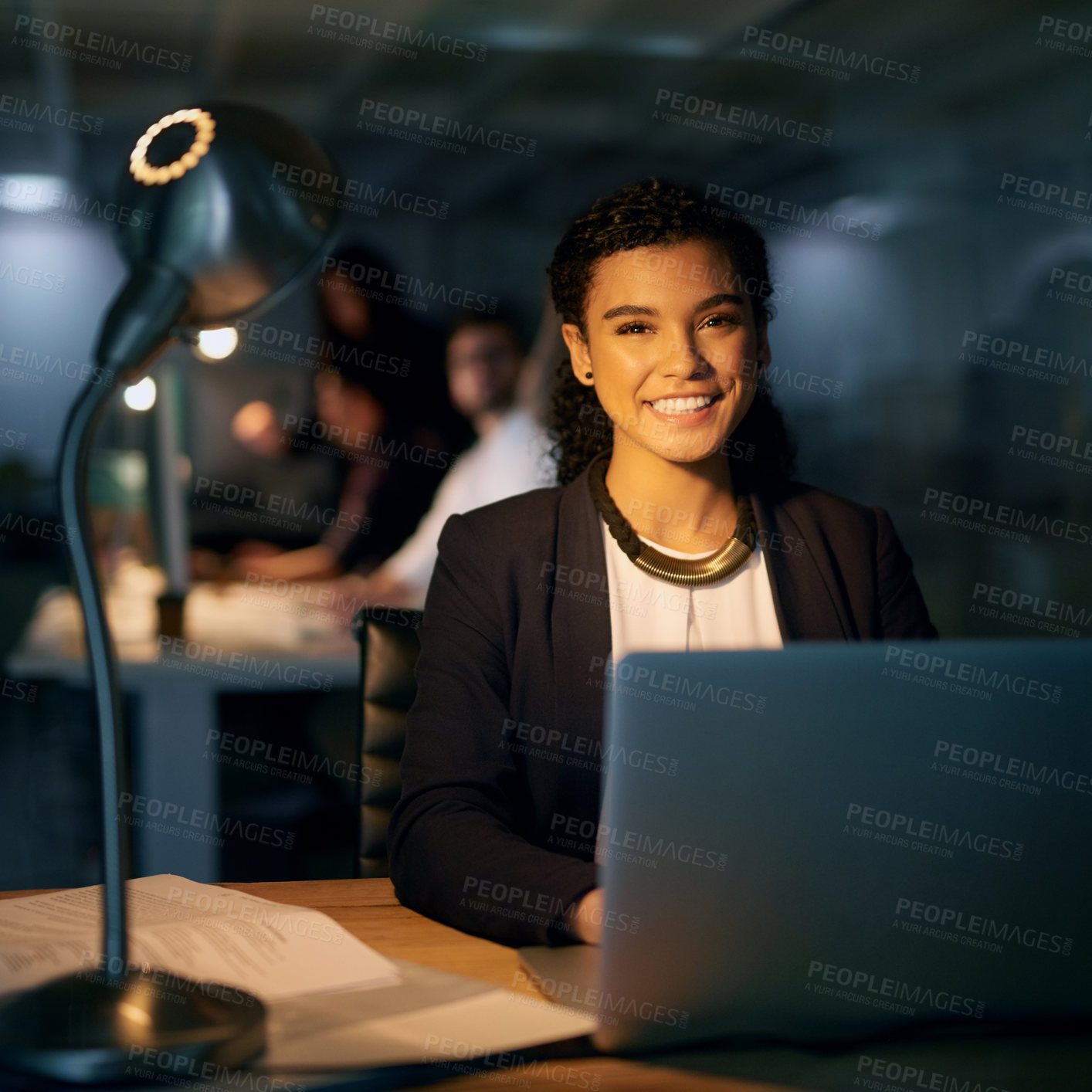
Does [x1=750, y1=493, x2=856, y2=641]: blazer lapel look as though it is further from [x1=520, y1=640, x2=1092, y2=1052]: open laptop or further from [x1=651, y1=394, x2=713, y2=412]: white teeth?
[x1=520, y1=640, x2=1092, y2=1052]: open laptop

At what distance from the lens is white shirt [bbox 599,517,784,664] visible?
1475 mm

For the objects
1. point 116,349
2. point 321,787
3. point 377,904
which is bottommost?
point 321,787

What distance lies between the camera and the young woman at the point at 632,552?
4.56 feet

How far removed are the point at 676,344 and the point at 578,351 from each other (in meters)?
0.20

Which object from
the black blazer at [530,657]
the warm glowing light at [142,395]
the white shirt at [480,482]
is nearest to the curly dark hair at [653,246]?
the black blazer at [530,657]

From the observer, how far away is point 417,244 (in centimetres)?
840

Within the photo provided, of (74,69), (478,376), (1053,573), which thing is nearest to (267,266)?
(478,376)

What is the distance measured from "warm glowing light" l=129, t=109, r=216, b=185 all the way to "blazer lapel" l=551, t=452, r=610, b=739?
2.64 feet

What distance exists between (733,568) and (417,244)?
7336mm

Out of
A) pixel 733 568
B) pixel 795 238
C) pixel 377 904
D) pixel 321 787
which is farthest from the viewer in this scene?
pixel 795 238

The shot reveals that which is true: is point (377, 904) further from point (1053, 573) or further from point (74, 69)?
point (74, 69)

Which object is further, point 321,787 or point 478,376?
point 478,376

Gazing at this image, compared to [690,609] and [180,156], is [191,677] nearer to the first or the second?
[690,609]

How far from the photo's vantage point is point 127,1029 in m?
0.70
